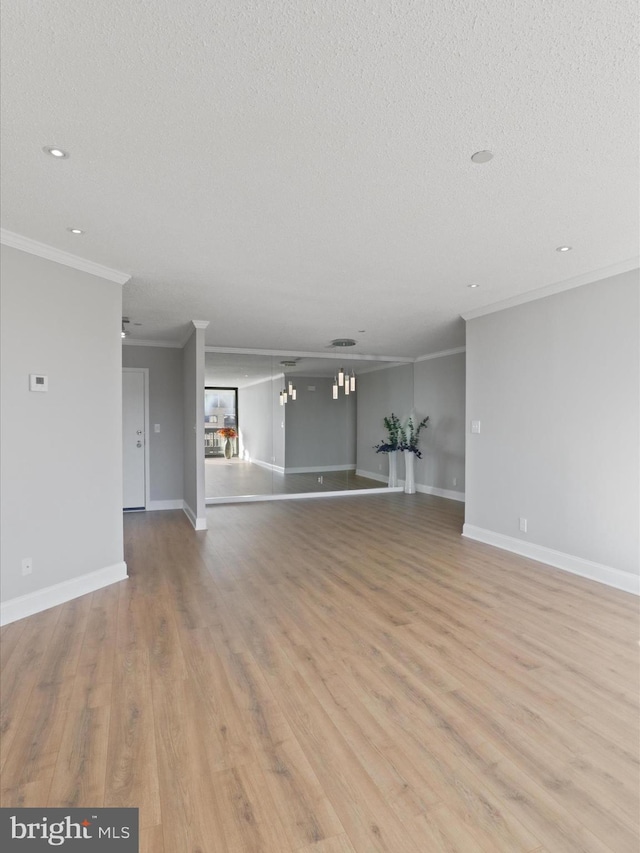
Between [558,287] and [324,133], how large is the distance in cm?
304

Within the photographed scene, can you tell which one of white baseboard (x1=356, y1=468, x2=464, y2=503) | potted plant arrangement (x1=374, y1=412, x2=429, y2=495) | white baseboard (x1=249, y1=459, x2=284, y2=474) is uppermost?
potted plant arrangement (x1=374, y1=412, x2=429, y2=495)

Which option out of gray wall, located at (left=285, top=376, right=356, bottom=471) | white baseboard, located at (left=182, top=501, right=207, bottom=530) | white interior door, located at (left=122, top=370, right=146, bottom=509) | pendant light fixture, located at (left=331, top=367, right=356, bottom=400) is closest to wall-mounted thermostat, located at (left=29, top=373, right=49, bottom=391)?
white baseboard, located at (left=182, top=501, right=207, bottom=530)

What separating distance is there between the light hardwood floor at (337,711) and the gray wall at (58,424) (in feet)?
1.41

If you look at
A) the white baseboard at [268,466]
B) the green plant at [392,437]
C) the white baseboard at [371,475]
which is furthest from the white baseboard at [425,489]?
the white baseboard at [268,466]

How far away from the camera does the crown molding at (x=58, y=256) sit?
10.0 feet

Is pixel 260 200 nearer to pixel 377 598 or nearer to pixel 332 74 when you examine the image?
pixel 332 74

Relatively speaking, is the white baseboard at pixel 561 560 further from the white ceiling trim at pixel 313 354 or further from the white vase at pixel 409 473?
the white ceiling trim at pixel 313 354

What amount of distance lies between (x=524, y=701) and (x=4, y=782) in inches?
85.7

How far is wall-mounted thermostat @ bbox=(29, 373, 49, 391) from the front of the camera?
3.20 m

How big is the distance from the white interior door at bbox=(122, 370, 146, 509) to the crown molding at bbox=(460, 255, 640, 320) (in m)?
4.74

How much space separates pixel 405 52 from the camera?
155 centimetres

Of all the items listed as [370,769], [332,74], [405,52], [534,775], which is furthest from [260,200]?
[534,775]

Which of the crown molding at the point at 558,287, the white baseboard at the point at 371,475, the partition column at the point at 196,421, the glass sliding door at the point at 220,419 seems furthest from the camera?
the white baseboard at the point at 371,475
